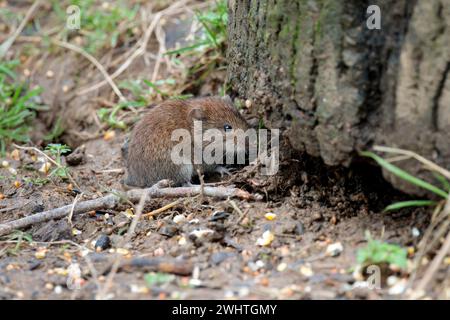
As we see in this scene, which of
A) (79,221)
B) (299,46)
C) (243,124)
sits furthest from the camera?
(243,124)

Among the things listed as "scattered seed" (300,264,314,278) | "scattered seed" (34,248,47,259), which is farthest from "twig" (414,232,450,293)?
"scattered seed" (34,248,47,259)

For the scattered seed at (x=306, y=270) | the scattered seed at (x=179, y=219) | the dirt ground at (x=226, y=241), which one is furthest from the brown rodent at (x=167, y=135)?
the scattered seed at (x=306, y=270)

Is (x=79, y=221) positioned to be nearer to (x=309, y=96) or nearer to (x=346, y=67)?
(x=309, y=96)

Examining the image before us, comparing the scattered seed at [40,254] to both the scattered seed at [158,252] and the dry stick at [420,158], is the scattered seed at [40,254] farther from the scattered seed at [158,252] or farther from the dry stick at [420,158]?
the dry stick at [420,158]

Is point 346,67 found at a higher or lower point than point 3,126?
higher

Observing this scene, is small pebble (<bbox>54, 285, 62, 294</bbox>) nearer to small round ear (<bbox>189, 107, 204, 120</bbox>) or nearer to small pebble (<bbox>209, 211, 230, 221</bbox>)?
small pebble (<bbox>209, 211, 230, 221</bbox>)
